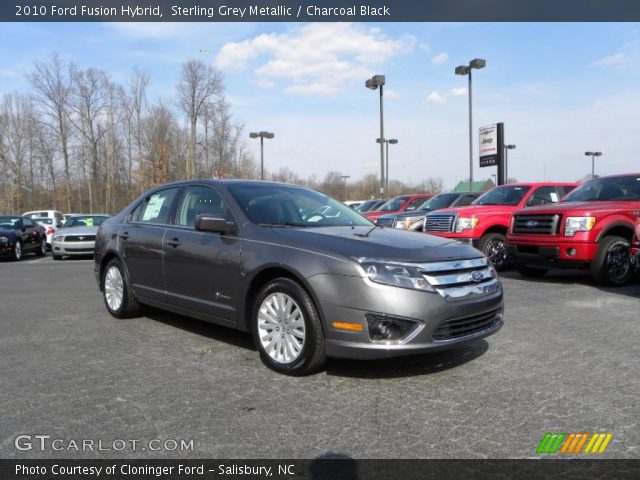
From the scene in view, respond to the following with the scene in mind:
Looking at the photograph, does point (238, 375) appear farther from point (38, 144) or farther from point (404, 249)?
point (38, 144)

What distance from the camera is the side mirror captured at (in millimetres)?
4672

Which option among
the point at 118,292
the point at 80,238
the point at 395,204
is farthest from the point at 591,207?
the point at 80,238

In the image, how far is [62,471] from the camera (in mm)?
2777

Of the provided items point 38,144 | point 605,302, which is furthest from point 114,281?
point 38,144

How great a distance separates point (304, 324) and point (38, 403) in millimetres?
1932

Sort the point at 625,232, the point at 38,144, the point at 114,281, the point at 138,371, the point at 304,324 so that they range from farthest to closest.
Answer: the point at 38,144
the point at 625,232
the point at 114,281
the point at 138,371
the point at 304,324

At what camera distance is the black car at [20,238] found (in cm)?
1530

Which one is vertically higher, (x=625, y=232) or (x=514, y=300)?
(x=625, y=232)

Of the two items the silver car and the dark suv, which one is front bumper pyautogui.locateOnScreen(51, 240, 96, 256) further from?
the dark suv

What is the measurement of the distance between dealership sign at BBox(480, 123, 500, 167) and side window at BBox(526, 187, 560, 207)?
11.3 metres

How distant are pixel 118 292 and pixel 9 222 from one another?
13.4 m

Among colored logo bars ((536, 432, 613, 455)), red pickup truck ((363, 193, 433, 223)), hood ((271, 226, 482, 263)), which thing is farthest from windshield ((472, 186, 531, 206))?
colored logo bars ((536, 432, 613, 455))

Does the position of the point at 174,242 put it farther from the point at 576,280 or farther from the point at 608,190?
the point at 608,190

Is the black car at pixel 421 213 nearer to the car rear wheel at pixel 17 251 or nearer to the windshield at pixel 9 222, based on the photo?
the car rear wheel at pixel 17 251
